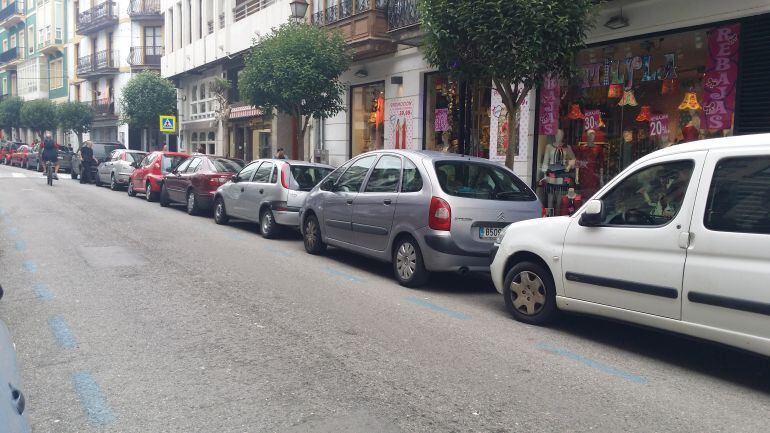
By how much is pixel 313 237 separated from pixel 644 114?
6.27 meters

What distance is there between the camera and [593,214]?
5891 mm

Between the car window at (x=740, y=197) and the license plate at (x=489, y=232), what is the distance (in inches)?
124

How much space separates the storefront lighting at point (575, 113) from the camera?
13299 millimetres

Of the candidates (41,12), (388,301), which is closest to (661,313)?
(388,301)

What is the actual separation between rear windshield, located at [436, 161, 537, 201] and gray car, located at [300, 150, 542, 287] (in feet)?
0.04

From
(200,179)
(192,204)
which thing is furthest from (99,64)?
(200,179)

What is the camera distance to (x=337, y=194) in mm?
9914

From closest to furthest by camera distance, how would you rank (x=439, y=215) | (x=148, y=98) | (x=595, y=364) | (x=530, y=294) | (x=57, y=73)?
(x=595, y=364)
(x=530, y=294)
(x=439, y=215)
(x=148, y=98)
(x=57, y=73)

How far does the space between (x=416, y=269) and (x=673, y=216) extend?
3.52 metres

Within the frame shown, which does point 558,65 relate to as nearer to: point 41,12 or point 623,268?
point 623,268

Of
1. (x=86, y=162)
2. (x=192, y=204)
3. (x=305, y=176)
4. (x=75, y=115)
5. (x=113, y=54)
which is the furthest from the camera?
(x=75, y=115)

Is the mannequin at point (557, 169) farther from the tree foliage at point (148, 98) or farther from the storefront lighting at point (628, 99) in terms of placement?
the tree foliage at point (148, 98)

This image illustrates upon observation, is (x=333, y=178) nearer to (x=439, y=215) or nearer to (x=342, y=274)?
(x=342, y=274)

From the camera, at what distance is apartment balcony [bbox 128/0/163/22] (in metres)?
42.2
